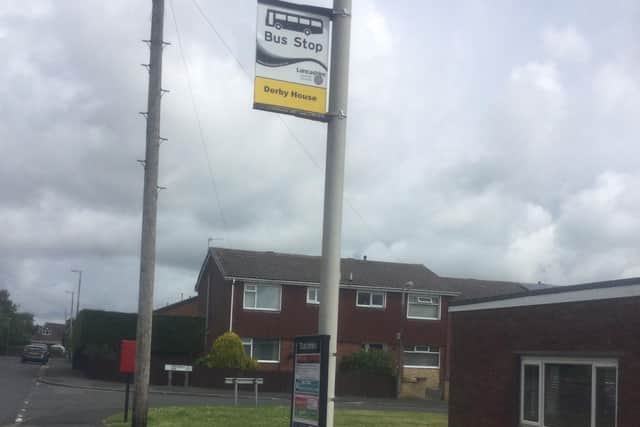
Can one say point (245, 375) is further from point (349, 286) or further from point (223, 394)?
point (349, 286)

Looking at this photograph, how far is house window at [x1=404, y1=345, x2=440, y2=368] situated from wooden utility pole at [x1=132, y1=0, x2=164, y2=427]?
3138 centimetres

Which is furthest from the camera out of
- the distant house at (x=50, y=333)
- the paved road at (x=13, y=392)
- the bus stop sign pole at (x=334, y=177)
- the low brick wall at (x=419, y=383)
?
the distant house at (x=50, y=333)

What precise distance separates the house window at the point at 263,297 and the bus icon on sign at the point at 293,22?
3901 centimetres

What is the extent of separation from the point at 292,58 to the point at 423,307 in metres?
42.6

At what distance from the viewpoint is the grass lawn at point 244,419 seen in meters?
21.9

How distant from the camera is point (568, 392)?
43.4 feet

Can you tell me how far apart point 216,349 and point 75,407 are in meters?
16.7

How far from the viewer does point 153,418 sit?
74.3 feet

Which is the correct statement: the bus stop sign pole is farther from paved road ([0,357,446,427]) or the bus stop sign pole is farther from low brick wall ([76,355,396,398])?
low brick wall ([76,355,396,398])

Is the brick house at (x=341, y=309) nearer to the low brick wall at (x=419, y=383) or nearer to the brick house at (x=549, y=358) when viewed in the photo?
the low brick wall at (x=419, y=383)

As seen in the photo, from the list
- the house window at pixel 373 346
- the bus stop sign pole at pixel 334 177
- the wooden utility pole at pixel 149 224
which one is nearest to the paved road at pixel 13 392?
the wooden utility pole at pixel 149 224

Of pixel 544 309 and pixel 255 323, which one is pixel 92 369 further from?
pixel 544 309

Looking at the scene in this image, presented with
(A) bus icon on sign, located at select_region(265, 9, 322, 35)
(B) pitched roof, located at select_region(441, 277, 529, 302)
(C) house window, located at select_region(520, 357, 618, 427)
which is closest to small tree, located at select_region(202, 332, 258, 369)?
(B) pitched roof, located at select_region(441, 277, 529, 302)

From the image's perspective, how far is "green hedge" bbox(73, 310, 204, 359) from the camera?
47.8 meters
